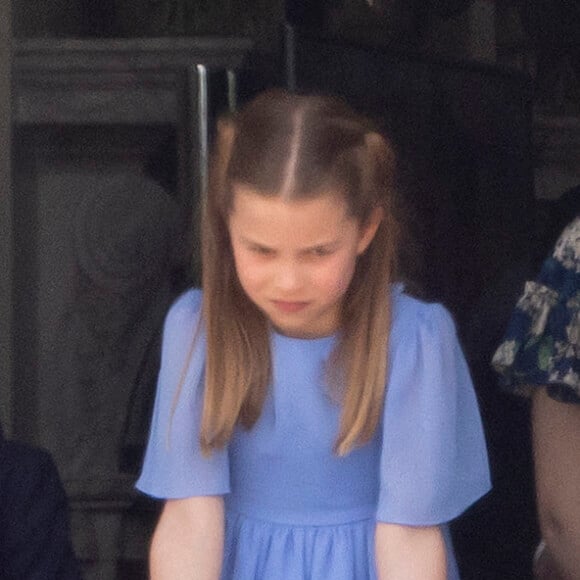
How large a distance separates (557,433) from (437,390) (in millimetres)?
455

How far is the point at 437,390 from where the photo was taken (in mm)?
1978

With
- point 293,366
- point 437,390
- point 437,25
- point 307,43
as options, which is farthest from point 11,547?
point 437,25

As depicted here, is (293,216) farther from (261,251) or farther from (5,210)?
(5,210)

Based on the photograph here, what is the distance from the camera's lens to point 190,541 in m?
1.99

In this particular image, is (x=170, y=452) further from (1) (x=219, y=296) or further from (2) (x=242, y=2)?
(2) (x=242, y=2)

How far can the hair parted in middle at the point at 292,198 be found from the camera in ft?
6.22

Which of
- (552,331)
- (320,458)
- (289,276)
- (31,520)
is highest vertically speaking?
(289,276)

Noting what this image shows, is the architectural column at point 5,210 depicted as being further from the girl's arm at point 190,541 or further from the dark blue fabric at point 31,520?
the girl's arm at point 190,541

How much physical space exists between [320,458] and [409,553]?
175mm

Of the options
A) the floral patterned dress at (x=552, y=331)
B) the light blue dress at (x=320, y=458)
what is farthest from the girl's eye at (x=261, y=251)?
the floral patterned dress at (x=552, y=331)

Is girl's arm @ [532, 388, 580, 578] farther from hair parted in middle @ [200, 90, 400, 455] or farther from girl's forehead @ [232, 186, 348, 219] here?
girl's forehead @ [232, 186, 348, 219]

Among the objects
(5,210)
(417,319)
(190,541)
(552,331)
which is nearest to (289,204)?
(417,319)

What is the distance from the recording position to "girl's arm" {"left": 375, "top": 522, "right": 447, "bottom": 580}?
193 cm

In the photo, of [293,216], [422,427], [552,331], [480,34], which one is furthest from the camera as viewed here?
[480,34]
